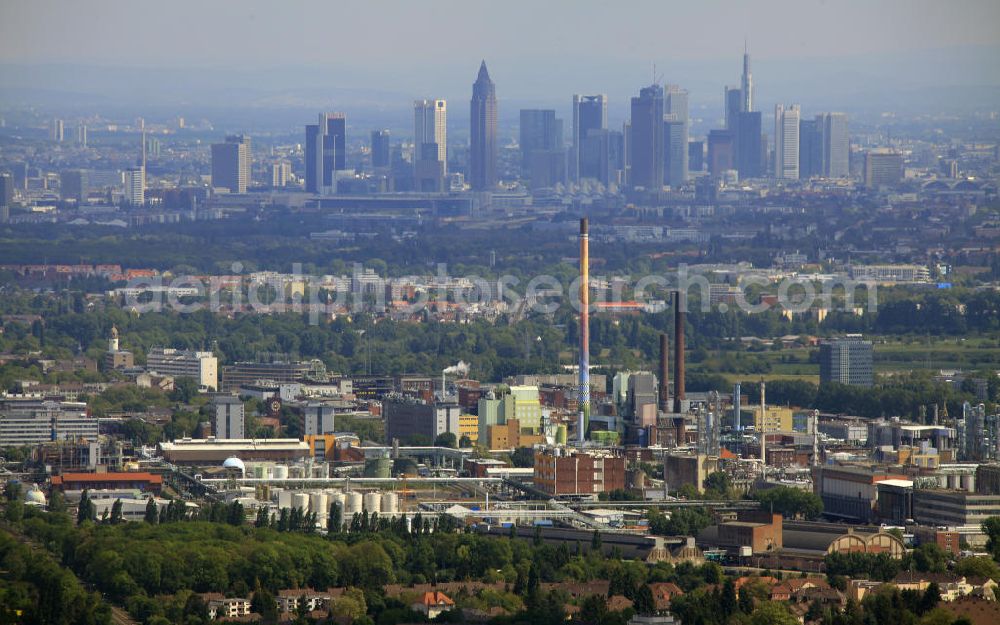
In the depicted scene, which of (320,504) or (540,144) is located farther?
(540,144)

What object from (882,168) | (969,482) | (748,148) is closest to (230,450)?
(969,482)

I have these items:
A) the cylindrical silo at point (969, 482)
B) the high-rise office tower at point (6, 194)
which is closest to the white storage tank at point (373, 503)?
the cylindrical silo at point (969, 482)

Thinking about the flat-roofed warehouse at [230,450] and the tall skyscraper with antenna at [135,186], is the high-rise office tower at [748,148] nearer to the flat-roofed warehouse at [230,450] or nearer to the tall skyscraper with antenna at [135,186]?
the tall skyscraper with antenna at [135,186]

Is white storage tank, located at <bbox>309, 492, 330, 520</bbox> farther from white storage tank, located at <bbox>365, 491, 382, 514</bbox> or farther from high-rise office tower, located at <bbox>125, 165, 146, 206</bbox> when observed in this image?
high-rise office tower, located at <bbox>125, 165, 146, 206</bbox>

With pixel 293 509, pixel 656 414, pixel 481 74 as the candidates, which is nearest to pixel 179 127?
pixel 481 74

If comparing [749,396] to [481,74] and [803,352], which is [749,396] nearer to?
[803,352]

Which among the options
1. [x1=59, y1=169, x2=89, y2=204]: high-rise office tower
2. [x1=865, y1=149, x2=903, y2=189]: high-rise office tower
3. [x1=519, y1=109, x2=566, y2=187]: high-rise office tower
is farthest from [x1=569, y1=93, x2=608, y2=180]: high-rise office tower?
[x1=59, y1=169, x2=89, y2=204]: high-rise office tower

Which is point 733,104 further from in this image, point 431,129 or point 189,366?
point 189,366
